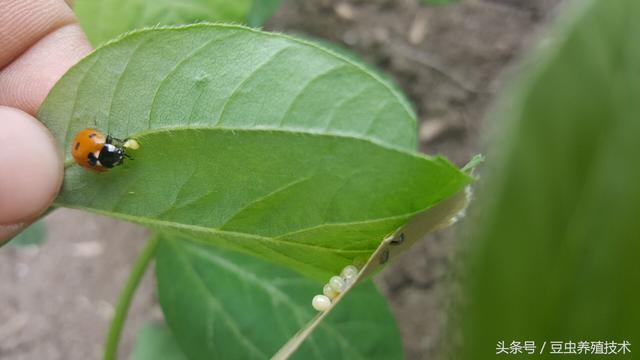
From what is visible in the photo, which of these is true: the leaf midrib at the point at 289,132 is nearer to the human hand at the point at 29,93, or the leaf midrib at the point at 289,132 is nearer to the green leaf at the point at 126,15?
the human hand at the point at 29,93

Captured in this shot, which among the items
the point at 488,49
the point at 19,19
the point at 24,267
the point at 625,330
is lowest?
the point at 24,267

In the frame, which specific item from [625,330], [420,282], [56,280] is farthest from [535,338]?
[56,280]

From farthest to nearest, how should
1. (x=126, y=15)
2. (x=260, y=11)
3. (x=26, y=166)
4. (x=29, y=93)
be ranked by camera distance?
1. (x=260, y=11)
2. (x=126, y=15)
3. (x=29, y=93)
4. (x=26, y=166)

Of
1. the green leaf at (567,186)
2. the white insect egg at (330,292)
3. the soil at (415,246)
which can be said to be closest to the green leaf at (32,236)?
the soil at (415,246)

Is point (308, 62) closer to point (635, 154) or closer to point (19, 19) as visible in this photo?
point (635, 154)

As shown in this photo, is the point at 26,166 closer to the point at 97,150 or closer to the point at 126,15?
the point at 97,150

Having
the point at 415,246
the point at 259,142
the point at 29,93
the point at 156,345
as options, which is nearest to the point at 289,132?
the point at 259,142
